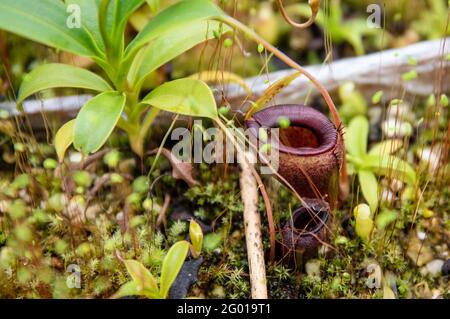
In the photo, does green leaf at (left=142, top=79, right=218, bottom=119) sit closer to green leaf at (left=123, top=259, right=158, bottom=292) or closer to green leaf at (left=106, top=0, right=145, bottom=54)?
green leaf at (left=106, top=0, right=145, bottom=54)

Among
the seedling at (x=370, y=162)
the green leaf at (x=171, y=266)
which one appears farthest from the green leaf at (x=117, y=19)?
the seedling at (x=370, y=162)

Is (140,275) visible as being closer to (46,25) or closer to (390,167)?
(46,25)

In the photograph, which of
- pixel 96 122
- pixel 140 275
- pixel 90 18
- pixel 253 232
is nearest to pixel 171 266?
pixel 140 275

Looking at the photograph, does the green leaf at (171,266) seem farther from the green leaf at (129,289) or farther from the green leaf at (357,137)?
the green leaf at (357,137)

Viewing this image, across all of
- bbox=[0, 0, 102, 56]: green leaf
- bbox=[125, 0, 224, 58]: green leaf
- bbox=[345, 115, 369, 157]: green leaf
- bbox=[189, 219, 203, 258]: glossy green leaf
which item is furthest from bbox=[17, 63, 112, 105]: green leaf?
bbox=[345, 115, 369, 157]: green leaf

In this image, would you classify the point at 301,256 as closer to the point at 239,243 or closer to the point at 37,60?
the point at 239,243
